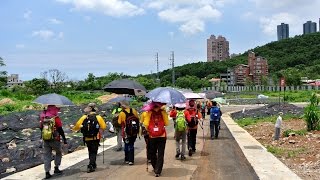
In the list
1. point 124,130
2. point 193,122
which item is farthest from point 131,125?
point 193,122

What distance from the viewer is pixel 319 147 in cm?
1473

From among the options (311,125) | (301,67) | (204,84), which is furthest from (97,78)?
(311,125)

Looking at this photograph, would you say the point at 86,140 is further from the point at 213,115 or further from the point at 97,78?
the point at 97,78

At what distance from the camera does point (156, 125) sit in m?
10.0

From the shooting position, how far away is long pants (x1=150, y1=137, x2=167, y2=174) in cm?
997

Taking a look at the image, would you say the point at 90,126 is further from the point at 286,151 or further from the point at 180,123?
the point at 286,151

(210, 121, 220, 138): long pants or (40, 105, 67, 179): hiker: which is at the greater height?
(40, 105, 67, 179): hiker

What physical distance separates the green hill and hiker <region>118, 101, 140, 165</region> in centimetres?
13305

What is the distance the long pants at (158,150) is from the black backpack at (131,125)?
1461 millimetres

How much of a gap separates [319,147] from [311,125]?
17.3 feet

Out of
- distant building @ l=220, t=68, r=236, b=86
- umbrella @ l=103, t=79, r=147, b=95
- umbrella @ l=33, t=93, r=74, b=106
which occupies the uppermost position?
distant building @ l=220, t=68, r=236, b=86

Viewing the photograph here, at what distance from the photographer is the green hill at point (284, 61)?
15462cm

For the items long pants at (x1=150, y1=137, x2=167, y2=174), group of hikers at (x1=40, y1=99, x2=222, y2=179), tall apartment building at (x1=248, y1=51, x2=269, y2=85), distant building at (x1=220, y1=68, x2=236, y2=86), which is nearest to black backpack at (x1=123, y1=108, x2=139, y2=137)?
group of hikers at (x1=40, y1=99, x2=222, y2=179)

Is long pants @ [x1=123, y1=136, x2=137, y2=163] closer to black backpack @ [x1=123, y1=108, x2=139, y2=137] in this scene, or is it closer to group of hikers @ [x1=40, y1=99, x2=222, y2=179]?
group of hikers @ [x1=40, y1=99, x2=222, y2=179]
